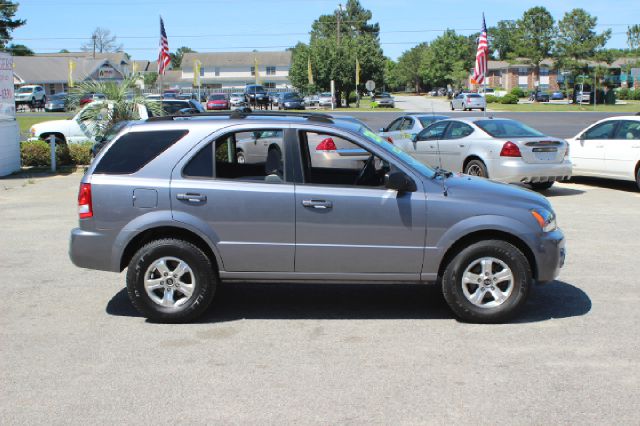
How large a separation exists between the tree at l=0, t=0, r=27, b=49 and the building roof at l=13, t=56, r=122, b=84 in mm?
5109

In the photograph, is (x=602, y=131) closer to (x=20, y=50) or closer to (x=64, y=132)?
(x=64, y=132)

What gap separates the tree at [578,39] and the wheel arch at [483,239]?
77.4 metres

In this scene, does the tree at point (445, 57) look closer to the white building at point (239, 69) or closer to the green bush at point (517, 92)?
the green bush at point (517, 92)

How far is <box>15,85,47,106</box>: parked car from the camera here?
6338cm

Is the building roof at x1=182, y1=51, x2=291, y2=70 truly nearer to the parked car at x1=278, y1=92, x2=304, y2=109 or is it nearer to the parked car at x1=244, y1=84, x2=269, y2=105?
the parked car at x1=244, y1=84, x2=269, y2=105

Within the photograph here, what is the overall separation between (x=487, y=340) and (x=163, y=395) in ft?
8.70

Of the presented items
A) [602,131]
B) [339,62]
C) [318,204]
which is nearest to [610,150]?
[602,131]

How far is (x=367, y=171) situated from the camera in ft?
21.7

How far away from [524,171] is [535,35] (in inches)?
3490

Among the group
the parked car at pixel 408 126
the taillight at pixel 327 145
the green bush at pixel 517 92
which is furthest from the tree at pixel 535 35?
the taillight at pixel 327 145

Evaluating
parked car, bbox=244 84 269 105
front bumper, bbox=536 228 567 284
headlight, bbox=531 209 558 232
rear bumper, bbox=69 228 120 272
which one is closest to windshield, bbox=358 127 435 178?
headlight, bbox=531 209 558 232

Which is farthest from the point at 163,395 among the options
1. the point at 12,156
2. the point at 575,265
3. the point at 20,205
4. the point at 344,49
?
the point at 344,49

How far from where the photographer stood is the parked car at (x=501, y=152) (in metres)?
13.6

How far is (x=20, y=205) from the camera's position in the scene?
1333cm
